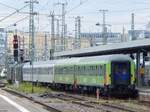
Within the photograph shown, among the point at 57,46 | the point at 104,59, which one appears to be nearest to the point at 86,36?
the point at 57,46

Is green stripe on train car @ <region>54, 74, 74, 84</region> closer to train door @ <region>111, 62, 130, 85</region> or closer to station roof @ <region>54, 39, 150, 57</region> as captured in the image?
station roof @ <region>54, 39, 150, 57</region>

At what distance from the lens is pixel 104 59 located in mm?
38188

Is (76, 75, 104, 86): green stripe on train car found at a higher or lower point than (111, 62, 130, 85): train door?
lower

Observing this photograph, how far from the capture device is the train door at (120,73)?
37.2 m

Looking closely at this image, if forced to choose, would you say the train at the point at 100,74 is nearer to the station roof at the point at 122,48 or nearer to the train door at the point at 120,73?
the train door at the point at 120,73

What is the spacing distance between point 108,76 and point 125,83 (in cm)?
146

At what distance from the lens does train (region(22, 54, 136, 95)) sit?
122ft

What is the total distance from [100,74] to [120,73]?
60.4 inches

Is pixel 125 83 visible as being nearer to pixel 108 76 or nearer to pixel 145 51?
pixel 108 76

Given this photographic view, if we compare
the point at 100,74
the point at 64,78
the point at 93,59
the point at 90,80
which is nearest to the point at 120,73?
the point at 100,74

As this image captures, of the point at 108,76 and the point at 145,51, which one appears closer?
the point at 108,76

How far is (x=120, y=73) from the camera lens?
37438mm

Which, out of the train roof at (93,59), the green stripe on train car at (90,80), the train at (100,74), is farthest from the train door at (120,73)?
the green stripe on train car at (90,80)

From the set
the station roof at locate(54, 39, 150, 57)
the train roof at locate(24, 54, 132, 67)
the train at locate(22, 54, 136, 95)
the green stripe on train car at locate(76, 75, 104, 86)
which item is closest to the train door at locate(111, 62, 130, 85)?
the train at locate(22, 54, 136, 95)
